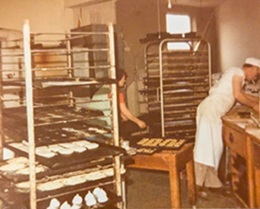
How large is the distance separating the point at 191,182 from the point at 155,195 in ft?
1.96

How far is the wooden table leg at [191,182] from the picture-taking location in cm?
310

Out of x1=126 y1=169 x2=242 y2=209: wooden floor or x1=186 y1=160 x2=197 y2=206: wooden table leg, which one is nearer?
x1=186 y1=160 x2=197 y2=206: wooden table leg

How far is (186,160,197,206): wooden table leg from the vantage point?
10.2ft

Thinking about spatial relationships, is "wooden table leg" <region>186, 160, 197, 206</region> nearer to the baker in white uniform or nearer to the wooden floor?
the wooden floor

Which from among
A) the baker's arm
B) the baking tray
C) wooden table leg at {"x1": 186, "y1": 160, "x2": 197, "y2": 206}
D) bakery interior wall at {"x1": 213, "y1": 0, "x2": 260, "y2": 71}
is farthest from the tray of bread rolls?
bakery interior wall at {"x1": 213, "y1": 0, "x2": 260, "y2": 71}

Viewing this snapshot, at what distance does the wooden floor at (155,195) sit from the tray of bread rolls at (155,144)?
61 centimetres

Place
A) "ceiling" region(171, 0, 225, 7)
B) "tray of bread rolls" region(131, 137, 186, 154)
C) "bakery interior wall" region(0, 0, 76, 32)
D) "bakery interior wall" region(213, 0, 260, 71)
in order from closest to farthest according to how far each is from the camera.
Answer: "tray of bread rolls" region(131, 137, 186, 154), "bakery interior wall" region(0, 0, 76, 32), "bakery interior wall" region(213, 0, 260, 71), "ceiling" region(171, 0, 225, 7)

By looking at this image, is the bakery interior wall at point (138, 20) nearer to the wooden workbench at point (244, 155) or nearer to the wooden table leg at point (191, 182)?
the wooden workbench at point (244, 155)

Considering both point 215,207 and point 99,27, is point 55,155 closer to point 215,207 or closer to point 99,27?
point 215,207

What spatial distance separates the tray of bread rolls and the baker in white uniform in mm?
513

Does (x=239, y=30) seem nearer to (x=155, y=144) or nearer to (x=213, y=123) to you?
(x=213, y=123)

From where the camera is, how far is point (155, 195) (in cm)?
365

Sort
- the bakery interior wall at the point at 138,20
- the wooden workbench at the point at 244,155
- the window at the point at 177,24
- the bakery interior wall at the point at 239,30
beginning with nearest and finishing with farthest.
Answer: the wooden workbench at the point at 244,155 → the bakery interior wall at the point at 138,20 → the bakery interior wall at the point at 239,30 → the window at the point at 177,24

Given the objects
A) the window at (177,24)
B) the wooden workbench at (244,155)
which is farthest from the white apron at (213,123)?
the window at (177,24)
